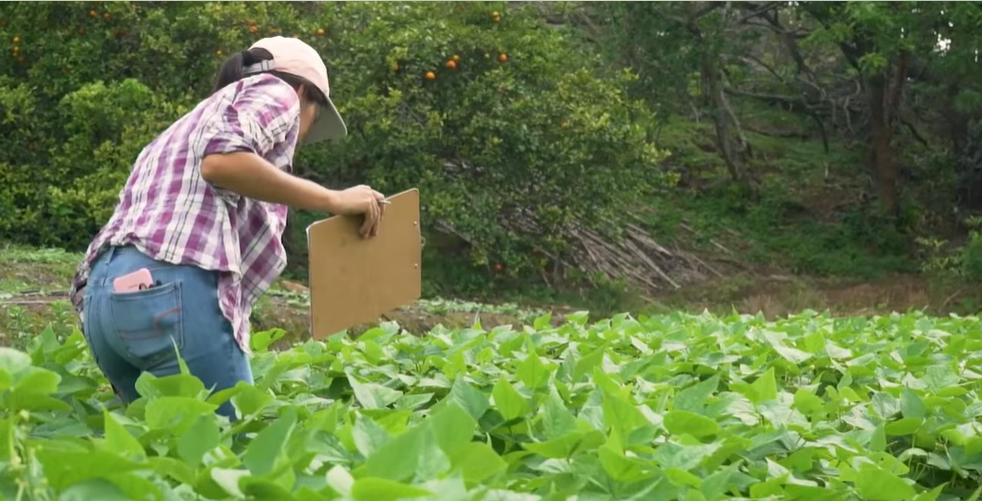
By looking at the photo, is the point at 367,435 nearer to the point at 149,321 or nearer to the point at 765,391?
the point at 149,321

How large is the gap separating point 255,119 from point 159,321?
47cm

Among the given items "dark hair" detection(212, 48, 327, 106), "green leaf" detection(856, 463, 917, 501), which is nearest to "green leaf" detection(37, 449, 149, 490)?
"green leaf" detection(856, 463, 917, 501)

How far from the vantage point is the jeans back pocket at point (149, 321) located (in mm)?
2416

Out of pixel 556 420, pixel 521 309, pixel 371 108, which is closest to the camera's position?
pixel 556 420

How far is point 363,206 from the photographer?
2672 mm

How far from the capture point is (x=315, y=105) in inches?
112

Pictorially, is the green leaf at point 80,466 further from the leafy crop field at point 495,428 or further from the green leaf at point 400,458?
the green leaf at point 400,458

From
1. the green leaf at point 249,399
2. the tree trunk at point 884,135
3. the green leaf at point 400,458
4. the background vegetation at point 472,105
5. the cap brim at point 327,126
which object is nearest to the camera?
the green leaf at point 400,458

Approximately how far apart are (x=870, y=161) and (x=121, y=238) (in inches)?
A: 701

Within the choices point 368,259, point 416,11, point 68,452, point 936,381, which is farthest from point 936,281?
point 68,452

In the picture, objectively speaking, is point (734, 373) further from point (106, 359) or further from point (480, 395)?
point (106, 359)

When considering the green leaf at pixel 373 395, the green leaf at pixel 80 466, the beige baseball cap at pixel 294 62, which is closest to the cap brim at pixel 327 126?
the beige baseball cap at pixel 294 62

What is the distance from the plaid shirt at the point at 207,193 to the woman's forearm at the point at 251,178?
23 millimetres

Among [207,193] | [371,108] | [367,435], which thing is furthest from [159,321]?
[371,108]
